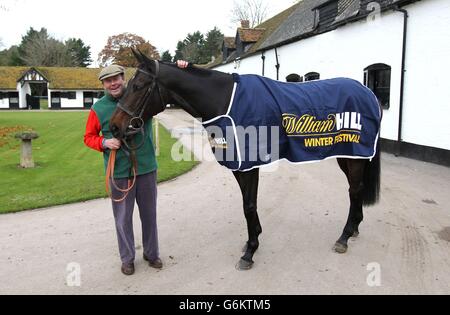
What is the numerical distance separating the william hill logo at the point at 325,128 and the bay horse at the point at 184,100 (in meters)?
0.63

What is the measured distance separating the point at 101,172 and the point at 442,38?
8.62 m

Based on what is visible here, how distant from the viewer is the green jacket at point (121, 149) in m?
3.75

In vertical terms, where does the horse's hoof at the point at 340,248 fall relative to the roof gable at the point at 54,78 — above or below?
below

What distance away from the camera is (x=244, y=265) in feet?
13.0

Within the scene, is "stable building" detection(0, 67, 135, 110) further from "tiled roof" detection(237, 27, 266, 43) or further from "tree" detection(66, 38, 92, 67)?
"tree" detection(66, 38, 92, 67)

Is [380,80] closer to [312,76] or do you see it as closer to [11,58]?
[312,76]

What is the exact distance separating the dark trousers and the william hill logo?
1586 millimetres

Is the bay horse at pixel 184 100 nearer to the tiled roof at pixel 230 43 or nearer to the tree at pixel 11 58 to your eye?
the tiled roof at pixel 230 43

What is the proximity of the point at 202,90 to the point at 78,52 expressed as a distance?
276ft

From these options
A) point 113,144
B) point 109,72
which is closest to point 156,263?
point 113,144

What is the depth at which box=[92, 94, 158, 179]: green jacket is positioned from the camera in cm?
375

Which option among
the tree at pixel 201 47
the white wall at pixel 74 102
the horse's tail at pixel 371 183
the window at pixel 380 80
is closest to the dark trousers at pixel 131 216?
the horse's tail at pixel 371 183

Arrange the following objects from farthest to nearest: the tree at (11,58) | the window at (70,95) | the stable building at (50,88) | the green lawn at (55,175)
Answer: the tree at (11,58) → the window at (70,95) → the stable building at (50,88) → the green lawn at (55,175)

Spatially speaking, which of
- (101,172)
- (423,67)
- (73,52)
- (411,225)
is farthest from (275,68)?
(73,52)
